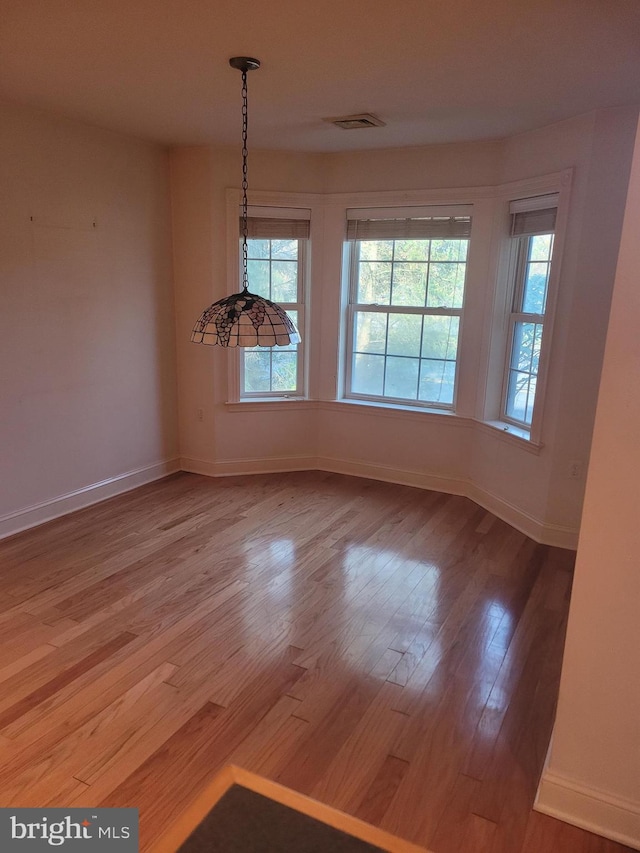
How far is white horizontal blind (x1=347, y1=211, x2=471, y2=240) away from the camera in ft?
14.5

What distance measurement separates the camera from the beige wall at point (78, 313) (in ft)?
12.0

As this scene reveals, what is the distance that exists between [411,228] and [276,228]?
1.06 m

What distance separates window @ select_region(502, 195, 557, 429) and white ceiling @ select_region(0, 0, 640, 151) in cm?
54

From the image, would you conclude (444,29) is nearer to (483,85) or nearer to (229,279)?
(483,85)

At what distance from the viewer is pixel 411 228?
457cm

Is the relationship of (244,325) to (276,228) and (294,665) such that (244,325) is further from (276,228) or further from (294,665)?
(276,228)

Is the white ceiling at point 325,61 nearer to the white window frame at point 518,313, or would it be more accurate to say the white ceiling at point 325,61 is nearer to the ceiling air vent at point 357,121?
the ceiling air vent at point 357,121

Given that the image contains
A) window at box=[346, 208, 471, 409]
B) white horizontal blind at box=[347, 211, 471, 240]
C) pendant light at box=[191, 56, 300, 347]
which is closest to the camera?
pendant light at box=[191, 56, 300, 347]

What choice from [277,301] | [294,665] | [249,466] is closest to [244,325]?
A: [294,665]

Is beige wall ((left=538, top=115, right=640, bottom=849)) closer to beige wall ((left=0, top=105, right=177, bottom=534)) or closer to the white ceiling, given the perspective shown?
the white ceiling

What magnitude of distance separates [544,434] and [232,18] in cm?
286

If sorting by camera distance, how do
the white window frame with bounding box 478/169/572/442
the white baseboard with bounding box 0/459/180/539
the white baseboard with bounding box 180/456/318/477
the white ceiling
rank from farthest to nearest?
the white baseboard with bounding box 180/456/318/477 → the white baseboard with bounding box 0/459/180/539 → the white window frame with bounding box 478/169/572/442 → the white ceiling

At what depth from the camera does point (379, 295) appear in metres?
4.86

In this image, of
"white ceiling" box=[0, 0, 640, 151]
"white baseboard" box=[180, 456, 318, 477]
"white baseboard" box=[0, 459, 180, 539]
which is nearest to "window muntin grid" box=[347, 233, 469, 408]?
"white baseboard" box=[180, 456, 318, 477]
